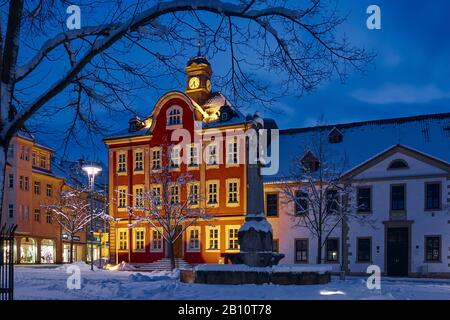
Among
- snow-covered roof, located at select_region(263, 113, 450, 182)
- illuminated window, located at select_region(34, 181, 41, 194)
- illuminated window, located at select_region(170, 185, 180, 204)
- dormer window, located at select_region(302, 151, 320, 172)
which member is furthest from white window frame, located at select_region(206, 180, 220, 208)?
illuminated window, located at select_region(34, 181, 41, 194)

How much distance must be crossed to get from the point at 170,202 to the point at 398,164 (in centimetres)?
1545

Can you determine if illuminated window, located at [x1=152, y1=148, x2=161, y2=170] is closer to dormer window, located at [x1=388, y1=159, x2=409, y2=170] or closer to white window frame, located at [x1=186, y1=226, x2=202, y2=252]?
white window frame, located at [x1=186, y1=226, x2=202, y2=252]

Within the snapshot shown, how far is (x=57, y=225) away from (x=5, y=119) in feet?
168

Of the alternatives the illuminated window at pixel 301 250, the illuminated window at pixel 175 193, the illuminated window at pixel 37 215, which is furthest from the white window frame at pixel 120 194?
the illuminated window at pixel 301 250

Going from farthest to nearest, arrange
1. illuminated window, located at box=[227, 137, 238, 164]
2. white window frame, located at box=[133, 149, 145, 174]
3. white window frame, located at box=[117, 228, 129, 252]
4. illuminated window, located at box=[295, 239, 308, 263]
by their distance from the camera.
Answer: white window frame, located at box=[133, 149, 145, 174] → white window frame, located at box=[117, 228, 129, 252] → illuminated window, located at box=[227, 137, 238, 164] → illuminated window, located at box=[295, 239, 308, 263]

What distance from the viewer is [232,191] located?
39906 millimetres

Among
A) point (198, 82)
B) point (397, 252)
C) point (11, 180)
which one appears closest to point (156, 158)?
point (198, 82)

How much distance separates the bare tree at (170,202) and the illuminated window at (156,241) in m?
0.64

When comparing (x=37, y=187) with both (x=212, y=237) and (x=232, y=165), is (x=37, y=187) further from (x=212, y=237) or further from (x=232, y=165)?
(x=232, y=165)

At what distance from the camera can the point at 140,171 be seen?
4347cm

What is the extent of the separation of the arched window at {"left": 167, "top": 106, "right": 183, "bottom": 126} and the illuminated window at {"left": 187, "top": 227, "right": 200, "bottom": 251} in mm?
8474

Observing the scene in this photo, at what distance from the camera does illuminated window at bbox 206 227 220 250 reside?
1567 inches

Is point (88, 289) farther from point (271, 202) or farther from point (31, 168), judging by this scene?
point (31, 168)

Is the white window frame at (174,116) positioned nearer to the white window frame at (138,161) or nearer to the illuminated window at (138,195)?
the white window frame at (138,161)
